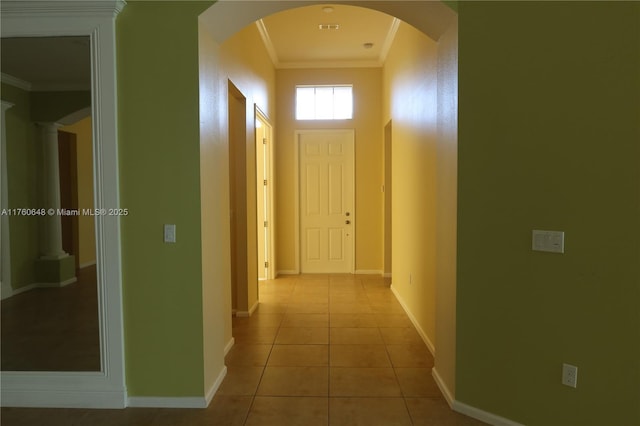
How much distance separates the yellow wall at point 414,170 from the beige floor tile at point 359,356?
19.2 inches

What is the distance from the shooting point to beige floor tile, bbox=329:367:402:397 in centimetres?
271

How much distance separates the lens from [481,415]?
237 centimetres

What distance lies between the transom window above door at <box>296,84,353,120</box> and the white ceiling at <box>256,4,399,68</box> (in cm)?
38

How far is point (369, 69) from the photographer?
643cm

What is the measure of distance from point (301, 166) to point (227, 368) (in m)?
4.00

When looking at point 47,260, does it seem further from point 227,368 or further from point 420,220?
point 420,220

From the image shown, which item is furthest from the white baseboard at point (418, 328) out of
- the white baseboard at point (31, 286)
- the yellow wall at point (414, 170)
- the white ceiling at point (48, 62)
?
the white ceiling at point (48, 62)

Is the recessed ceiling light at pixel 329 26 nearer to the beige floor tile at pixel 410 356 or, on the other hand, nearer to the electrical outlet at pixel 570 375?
the beige floor tile at pixel 410 356

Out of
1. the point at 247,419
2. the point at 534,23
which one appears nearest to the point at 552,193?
the point at 534,23

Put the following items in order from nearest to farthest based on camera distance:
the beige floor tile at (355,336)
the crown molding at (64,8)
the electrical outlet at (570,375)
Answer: the electrical outlet at (570,375) < the crown molding at (64,8) < the beige floor tile at (355,336)

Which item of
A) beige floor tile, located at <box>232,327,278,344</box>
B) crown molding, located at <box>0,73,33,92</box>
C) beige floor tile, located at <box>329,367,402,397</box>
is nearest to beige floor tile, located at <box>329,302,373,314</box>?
beige floor tile, located at <box>232,327,278,344</box>

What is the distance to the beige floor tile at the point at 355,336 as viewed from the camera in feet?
11.8

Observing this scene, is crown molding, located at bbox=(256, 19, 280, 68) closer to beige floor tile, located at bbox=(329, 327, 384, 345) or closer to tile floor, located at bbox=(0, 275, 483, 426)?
tile floor, located at bbox=(0, 275, 483, 426)

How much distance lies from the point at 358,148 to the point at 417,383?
4.32 metres
